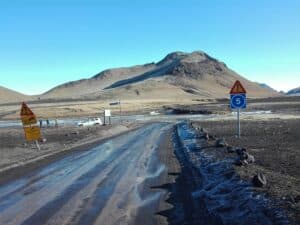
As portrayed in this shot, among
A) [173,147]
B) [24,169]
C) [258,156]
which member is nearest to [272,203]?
[258,156]

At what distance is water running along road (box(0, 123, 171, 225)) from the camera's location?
37.5 ft

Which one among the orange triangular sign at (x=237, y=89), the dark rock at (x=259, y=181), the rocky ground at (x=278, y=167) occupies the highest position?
the orange triangular sign at (x=237, y=89)

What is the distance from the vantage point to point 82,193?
14.4 metres

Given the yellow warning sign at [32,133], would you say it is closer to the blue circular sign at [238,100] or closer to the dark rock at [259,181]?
the blue circular sign at [238,100]

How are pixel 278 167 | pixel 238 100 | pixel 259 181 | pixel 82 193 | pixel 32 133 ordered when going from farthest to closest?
pixel 32 133
pixel 238 100
pixel 278 167
pixel 82 193
pixel 259 181

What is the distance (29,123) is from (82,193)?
1538 centimetres

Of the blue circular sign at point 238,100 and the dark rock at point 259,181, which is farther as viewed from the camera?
the blue circular sign at point 238,100

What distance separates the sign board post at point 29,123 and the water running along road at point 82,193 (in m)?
6.28

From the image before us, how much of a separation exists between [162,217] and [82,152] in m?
16.7

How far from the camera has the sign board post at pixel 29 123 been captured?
1131 inches

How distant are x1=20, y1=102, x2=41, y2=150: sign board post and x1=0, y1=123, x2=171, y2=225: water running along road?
247 inches

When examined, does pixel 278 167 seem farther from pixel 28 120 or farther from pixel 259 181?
pixel 28 120

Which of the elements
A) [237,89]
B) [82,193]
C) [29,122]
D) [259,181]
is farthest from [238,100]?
Result: [259,181]

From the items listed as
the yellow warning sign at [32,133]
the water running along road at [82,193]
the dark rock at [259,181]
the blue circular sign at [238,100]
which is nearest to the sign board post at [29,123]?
the yellow warning sign at [32,133]
